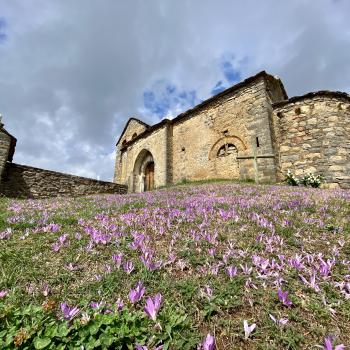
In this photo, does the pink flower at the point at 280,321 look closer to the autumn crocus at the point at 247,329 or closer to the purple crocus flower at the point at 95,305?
the autumn crocus at the point at 247,329

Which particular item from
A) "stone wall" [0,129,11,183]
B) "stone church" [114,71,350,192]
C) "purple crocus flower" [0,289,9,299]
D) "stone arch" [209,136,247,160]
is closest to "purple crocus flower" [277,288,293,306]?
"purple crocus flower" [0,289,9,299]

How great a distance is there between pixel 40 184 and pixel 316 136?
15514 millimetres

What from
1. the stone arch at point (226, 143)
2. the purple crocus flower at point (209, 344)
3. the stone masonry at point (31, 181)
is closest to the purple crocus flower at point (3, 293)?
the purple crocus flower at point (209, 344)

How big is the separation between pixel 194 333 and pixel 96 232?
2043mm

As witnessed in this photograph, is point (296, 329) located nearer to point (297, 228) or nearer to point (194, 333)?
point (194, 333)

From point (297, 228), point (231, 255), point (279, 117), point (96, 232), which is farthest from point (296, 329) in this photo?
point (279, 117)

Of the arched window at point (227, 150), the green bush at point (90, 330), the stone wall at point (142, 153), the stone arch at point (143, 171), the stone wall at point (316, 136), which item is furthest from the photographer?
the stone arch at point (143, 171)

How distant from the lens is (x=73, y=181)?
14.9 meters

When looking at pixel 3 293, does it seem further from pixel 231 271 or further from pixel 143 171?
pixel 143 171

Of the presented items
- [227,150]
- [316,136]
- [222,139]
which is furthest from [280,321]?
[222,139]

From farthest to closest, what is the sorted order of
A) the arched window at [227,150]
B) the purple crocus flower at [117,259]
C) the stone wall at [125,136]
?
the stone wall at [125,136] → the arched window at [227,150] → the purple crocus flower at [117,259]

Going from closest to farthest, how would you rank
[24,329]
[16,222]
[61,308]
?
[24,329] < [61,308] < [16,222]

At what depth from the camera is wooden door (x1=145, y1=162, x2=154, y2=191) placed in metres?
21.8

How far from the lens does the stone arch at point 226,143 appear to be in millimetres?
14875
